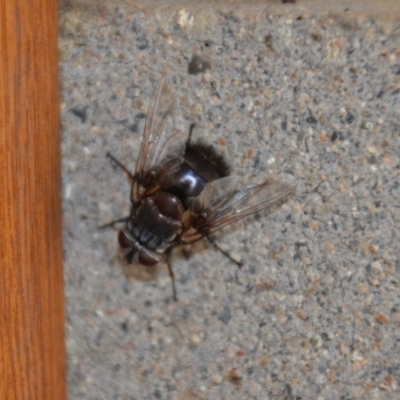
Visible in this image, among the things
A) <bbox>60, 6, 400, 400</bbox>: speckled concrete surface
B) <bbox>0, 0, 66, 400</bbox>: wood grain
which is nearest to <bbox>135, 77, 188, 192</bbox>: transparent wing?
<bbox>60, 6, 400, 400</bbox>: speckled concrete surface

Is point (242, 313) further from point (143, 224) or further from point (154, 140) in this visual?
point (154, 140)

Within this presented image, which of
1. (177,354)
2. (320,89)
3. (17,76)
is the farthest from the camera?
(177,354)

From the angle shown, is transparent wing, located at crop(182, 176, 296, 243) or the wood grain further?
transparent wing, located at crop(182, 176, 296, 243)

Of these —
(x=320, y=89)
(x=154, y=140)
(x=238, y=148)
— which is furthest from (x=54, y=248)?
(x=320, y=89)

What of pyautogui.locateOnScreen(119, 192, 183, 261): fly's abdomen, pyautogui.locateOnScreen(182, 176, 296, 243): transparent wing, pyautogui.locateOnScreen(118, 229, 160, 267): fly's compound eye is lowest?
pyautogui.locateOnScreen(118, 229, 160, 267): fly's compound eye

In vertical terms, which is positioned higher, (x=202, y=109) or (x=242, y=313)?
(x=202, y=109)

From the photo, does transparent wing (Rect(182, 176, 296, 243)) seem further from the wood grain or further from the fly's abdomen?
the wood grain
